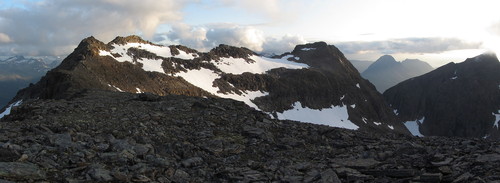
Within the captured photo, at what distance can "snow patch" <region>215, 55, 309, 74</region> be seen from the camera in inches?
5369

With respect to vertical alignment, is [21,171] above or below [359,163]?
above

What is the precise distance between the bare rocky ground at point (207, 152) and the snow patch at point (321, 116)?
98763mm

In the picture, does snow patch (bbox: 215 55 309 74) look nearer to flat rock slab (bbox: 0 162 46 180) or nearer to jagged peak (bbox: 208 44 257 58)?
jagged peak (bbox: 208 44 257 58)

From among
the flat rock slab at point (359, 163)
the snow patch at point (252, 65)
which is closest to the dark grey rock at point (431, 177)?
the flat rock slab at point (359, 163)

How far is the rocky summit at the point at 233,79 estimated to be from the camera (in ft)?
283

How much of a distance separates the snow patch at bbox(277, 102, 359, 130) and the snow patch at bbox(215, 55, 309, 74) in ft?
81.9

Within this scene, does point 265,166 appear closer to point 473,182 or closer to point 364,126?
point 473,182

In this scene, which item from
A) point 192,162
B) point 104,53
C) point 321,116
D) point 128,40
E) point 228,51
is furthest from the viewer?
point 228,51

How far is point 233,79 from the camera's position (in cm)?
12581

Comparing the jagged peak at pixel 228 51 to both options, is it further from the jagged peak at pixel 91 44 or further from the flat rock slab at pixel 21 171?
the flat rock slab at pixel 21 171

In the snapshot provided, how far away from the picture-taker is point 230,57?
487ft

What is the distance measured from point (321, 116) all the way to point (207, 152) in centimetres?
11808

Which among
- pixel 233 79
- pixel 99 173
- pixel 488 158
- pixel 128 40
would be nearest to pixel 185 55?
pixel 233 79

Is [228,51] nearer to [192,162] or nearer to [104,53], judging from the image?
[104,53]
